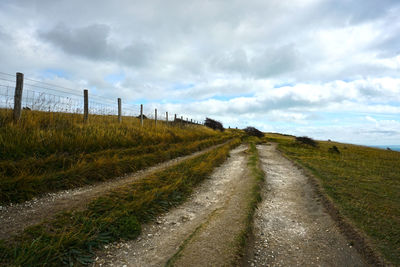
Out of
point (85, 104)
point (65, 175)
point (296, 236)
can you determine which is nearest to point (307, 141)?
point (296, 236)

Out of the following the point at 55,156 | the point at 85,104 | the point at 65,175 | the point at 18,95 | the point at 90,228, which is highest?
the point at 85,104

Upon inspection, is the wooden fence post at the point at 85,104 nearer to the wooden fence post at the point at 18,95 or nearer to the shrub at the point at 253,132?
the wooden fence post at the point at 18,95

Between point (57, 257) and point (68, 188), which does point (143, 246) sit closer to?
point (57, 257)

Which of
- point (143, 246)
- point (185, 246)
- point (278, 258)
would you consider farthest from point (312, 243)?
point (143, 246)

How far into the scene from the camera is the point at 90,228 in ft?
13.3

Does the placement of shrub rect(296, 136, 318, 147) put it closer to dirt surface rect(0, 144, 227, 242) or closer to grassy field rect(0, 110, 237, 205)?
grassy field rect(0, 110, 237, 205)

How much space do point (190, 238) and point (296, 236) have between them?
2.56 meters

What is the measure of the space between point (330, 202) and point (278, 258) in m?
3.32

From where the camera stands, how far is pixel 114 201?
522cm

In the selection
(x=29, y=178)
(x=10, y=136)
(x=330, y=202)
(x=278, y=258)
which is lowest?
(x=278, y=258)

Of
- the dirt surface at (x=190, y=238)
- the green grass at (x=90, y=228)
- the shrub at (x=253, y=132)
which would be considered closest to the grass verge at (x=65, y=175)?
the green grass at (x=90, y=228)

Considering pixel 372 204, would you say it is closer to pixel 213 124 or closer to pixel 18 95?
pixel 18 95

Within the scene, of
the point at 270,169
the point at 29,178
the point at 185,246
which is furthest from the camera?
the point at 270,169

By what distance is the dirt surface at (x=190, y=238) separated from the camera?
3.51 m
